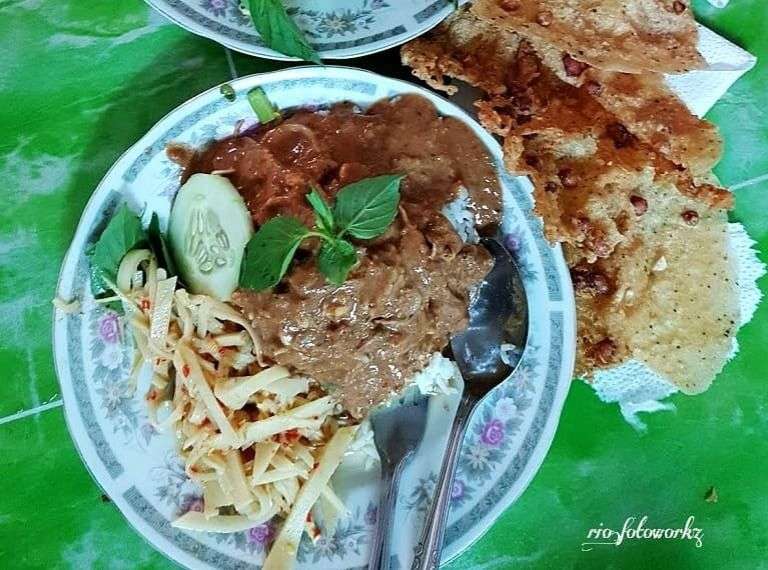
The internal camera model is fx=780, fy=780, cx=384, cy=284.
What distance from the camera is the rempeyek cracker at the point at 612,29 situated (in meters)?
1.97

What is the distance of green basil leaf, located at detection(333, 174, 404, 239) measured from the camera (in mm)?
1753

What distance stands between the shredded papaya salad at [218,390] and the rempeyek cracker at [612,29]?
848mm

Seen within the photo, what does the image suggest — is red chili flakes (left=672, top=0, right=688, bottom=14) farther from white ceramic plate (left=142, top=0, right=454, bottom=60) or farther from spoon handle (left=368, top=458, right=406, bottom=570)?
spoon handle (left=368, top=458, right=406, bottom=570)

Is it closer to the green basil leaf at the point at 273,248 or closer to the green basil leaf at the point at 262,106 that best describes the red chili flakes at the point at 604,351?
the green basil leaf at the point at 273,248

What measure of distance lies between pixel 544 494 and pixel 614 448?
25 centimetres

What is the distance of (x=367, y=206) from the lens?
69.1 inches

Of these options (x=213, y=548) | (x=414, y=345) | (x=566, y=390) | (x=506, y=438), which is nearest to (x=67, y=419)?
(x=213, y=548)

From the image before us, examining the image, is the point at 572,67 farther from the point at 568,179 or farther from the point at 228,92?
the point at 228,92

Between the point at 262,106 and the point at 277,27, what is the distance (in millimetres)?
206

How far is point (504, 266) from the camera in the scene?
204 centimetres

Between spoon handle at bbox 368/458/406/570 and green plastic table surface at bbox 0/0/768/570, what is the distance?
40 cm

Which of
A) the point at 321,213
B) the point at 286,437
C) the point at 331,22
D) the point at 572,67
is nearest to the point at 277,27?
the point at 331,22

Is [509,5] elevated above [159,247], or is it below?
above

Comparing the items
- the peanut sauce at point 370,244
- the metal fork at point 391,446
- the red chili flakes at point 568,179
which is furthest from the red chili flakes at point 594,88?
the metal fork at point 391,446
